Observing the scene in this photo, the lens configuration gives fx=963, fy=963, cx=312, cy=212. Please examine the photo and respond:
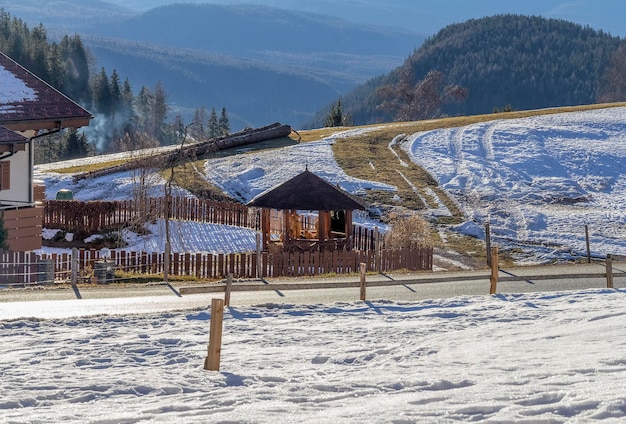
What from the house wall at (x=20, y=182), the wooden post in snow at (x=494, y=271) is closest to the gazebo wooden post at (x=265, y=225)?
the house wall at (x=20, y=182)

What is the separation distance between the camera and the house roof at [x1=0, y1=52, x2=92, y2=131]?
2770cm

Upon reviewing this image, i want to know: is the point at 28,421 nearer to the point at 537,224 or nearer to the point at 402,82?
the point at 537,224

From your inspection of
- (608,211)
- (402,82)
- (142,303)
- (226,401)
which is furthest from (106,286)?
(402,82)

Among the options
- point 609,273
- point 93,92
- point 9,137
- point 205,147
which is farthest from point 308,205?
point 93,92

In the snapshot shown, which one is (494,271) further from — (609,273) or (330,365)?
(330,365)

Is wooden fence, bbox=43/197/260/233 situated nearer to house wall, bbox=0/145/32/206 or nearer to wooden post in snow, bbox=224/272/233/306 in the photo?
house wall, bbox=0/145/32/206

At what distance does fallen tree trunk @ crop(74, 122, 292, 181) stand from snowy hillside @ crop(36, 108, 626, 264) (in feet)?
3.84

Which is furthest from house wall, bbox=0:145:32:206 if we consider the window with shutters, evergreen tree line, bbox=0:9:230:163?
evergreen tree line, bbox=0:9:230:163

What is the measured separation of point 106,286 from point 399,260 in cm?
841

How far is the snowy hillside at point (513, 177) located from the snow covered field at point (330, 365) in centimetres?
1499

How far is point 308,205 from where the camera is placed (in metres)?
28.2

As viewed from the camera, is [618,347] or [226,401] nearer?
[226,401]

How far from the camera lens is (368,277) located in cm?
2402

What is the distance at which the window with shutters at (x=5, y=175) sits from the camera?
2791 centimetres
